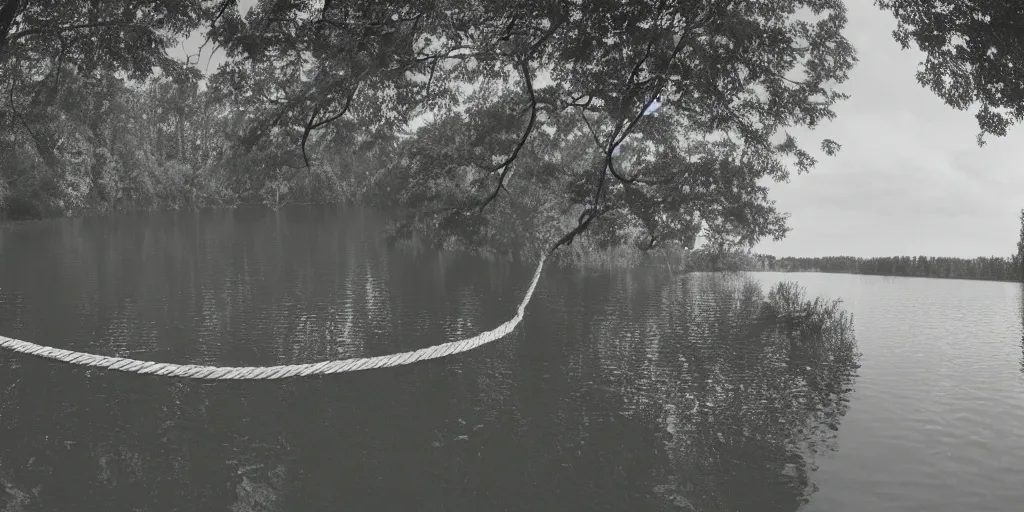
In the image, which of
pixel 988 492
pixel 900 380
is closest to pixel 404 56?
pixel 900 380

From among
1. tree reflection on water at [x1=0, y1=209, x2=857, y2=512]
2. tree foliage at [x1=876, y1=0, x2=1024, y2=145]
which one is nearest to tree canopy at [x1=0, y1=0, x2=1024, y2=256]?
tree foliage at [x1=876, y1=0, x2=1024, y2=145]

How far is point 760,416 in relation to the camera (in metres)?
10.8

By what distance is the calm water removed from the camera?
7.75 metres

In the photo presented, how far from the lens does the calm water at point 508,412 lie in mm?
7754

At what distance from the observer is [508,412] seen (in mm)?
10555

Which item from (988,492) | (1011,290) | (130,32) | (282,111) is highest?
(130,32)

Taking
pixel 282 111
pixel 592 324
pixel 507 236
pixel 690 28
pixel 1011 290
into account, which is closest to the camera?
pixel 690 28

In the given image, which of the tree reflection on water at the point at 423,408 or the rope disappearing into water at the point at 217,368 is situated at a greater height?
the rope disappearing into water at the point at 217,368

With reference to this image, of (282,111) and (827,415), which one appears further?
(282,111)

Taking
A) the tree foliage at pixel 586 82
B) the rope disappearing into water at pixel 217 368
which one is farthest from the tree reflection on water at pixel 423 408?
the tree foliage at pixel 586 82

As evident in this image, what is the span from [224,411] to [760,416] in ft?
26.9

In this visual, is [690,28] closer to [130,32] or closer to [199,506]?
[199,506]

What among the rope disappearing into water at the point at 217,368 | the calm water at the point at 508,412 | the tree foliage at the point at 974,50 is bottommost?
the calm water at the point at 508,412

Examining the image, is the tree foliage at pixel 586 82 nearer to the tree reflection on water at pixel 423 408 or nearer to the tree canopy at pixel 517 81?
the tree canopy at pixel 517 81
